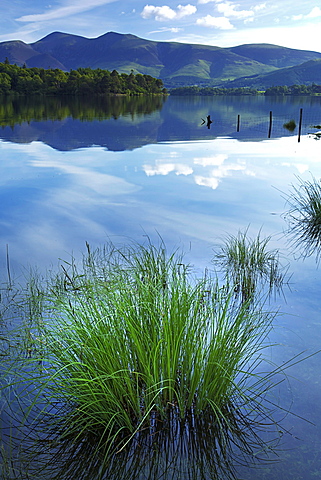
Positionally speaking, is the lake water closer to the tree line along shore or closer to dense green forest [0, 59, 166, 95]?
dense green forest [0, 59, 166, 95]

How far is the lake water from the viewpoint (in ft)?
16.3

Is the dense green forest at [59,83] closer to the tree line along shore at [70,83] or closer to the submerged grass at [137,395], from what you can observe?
the tree line along shore at [70,83]

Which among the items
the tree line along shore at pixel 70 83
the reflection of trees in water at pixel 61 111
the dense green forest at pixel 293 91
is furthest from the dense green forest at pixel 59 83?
the dense green forest at pixel 293 91

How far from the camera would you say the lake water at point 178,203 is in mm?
4965

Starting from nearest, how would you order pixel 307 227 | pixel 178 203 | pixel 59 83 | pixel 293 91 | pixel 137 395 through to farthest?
pixel 137 395
pixel 307 227
pixel 178 203
pixel 59 83
pixel 293 91

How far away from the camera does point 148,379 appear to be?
352cm

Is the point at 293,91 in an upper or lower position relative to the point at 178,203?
upper

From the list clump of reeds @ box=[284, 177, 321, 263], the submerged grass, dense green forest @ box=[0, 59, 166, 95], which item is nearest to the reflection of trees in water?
clump of reeds @ box=[284, 177, 321, 263]

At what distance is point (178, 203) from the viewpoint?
14.2 m

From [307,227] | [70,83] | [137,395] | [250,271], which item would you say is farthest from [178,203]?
[70,83]

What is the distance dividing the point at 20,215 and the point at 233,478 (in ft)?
34.4

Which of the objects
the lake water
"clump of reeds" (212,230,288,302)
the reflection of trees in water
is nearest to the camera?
the lake water

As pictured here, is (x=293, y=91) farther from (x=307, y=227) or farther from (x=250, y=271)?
(x=250, y=271)

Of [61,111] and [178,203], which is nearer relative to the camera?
[178,203]
